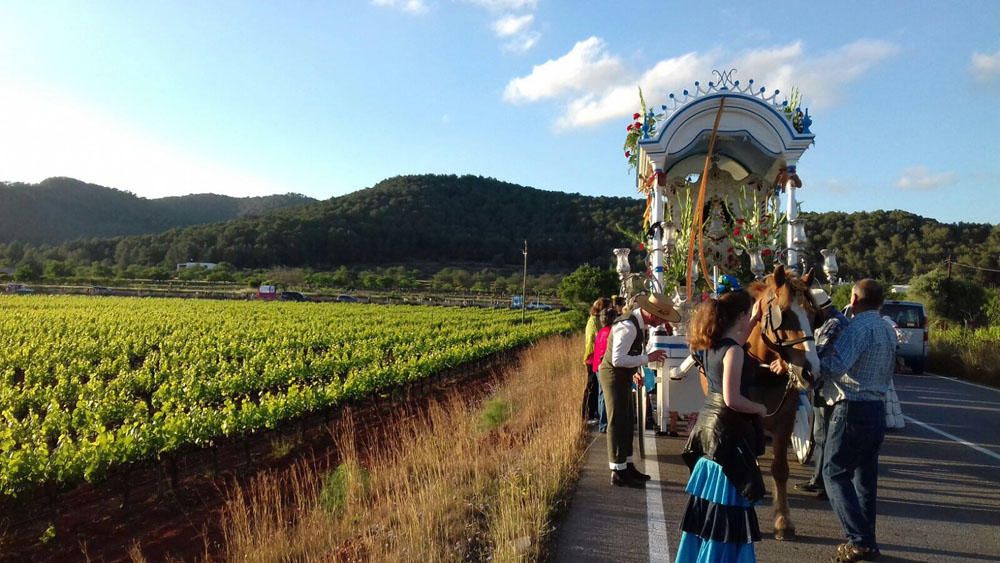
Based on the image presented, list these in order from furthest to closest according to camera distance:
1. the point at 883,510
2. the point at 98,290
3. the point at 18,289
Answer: the point at 98,290
the point at 18,289
the point at 883,510

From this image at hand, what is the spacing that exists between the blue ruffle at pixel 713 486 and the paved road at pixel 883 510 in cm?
96

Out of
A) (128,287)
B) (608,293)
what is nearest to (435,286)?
(128,287)

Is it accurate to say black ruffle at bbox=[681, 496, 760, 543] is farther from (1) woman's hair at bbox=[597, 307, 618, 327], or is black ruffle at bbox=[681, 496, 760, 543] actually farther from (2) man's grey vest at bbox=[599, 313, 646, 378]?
(1) woman's hair at bbox=[597, 307, 618, 327]

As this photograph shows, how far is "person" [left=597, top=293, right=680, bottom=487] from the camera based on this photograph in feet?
16.9

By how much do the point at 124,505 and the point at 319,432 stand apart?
3887mm

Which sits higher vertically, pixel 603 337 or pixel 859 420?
pixel 603 337

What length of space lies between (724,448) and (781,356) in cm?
161

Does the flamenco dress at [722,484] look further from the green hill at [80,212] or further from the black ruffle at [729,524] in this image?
the green hill at [80,212]

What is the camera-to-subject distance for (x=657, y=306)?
19.8 feet

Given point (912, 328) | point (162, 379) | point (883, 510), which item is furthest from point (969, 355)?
point (162, 379)

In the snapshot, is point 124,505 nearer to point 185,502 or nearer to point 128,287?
point 185,502

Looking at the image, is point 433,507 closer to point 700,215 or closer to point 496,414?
point 700,215

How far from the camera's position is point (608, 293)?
27.4m

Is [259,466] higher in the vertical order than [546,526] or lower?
lower
